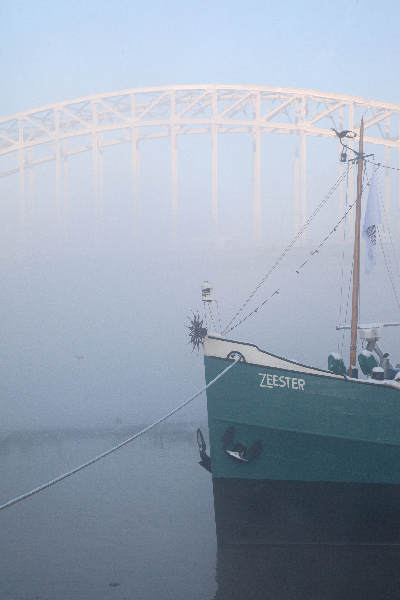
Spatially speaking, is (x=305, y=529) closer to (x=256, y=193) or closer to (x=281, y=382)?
(x=281, y=382)

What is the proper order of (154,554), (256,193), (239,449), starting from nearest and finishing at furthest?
1. (239,449)
2. (154,554)
3. (256,193)

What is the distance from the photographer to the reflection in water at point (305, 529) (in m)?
11.8

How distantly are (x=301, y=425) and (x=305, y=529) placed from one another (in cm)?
200

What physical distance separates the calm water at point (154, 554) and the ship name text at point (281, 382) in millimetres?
2292

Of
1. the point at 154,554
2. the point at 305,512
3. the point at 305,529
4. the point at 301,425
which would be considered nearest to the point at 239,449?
the point at 301,425

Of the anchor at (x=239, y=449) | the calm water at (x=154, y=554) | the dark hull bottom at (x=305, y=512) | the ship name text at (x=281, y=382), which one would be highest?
the ship name text at (x=281, y=382)

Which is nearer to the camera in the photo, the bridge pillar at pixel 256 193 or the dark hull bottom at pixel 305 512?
the dark hull bottom at pixel 305 512

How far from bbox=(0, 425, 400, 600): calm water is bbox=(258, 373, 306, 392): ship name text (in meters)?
2.29

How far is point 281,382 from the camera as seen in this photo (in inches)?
480

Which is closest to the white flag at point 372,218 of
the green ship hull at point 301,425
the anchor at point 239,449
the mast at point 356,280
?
the mast at point 356,280

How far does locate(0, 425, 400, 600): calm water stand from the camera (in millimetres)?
10961

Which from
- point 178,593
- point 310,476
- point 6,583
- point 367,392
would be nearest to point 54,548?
point 6,583

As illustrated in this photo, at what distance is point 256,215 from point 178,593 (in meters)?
14.5

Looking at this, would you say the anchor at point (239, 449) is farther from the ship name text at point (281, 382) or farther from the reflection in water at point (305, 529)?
the ship name text at point (281, 382)
